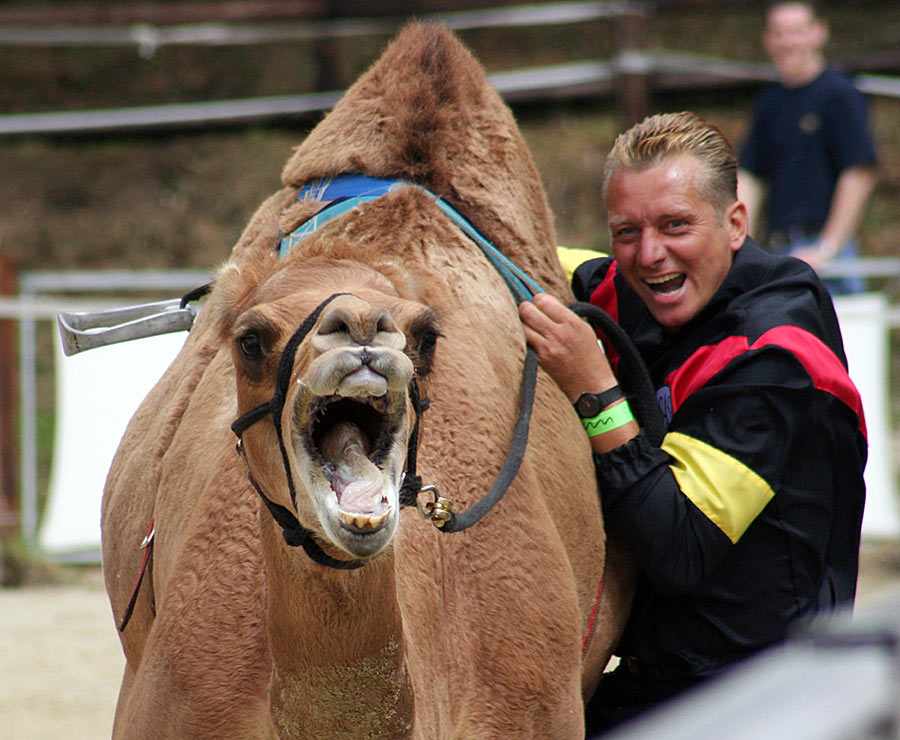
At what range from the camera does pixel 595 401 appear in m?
2.95

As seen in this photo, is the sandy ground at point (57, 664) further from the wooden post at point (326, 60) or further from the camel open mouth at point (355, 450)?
the wooden post at point (326, 60)

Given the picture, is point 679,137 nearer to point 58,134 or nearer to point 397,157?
point 397,157

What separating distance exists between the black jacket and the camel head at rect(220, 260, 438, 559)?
2.81 feet

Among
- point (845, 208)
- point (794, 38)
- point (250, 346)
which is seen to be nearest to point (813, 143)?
point (845, 208)

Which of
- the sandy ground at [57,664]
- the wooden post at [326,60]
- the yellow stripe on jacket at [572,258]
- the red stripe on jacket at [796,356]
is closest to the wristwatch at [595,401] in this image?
the red stripe on jacket at [796,356]

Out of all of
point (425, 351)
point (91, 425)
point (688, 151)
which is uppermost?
point (91, 425)

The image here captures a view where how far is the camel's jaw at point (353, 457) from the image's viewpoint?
1.91 meters

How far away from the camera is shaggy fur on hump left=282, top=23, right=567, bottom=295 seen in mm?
3061

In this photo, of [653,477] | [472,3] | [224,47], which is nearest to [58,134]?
[224,47]

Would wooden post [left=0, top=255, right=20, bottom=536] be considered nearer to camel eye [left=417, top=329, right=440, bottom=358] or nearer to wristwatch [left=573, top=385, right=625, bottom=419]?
wristwatch [left=573, top=385, right=625, bottom=419]

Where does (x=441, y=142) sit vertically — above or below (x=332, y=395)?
above

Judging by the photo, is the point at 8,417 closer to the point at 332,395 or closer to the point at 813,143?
the point at 813,143

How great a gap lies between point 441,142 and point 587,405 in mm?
706

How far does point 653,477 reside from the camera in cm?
285
